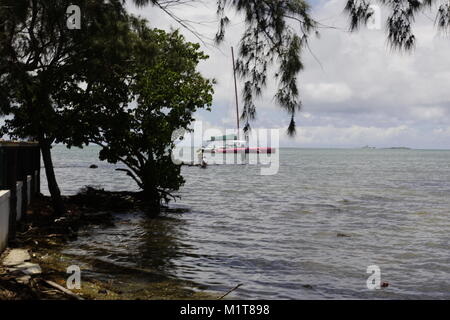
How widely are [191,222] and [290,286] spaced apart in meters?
10.3

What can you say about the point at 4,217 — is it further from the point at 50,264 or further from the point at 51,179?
the point at 51,179

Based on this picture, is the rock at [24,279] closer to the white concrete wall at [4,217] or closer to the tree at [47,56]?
the white concrete wall at [4,217]

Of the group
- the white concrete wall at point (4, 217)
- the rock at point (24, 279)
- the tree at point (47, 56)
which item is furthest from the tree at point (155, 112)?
the rock at point (24, 279)

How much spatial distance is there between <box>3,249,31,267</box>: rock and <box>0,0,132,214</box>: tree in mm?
3296

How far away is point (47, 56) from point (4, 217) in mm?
5386

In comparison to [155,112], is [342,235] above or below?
below

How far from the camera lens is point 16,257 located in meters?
10.7

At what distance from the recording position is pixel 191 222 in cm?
2122

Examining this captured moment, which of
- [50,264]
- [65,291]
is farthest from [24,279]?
[50,264]

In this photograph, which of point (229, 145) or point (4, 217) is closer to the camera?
point (4, 217)

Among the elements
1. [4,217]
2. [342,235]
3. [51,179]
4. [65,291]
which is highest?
[51,179]

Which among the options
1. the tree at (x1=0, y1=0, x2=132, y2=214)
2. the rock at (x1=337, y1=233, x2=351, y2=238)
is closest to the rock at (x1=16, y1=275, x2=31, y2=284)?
the tree at (x1=0, y1=0, x2=132, y2=214)
